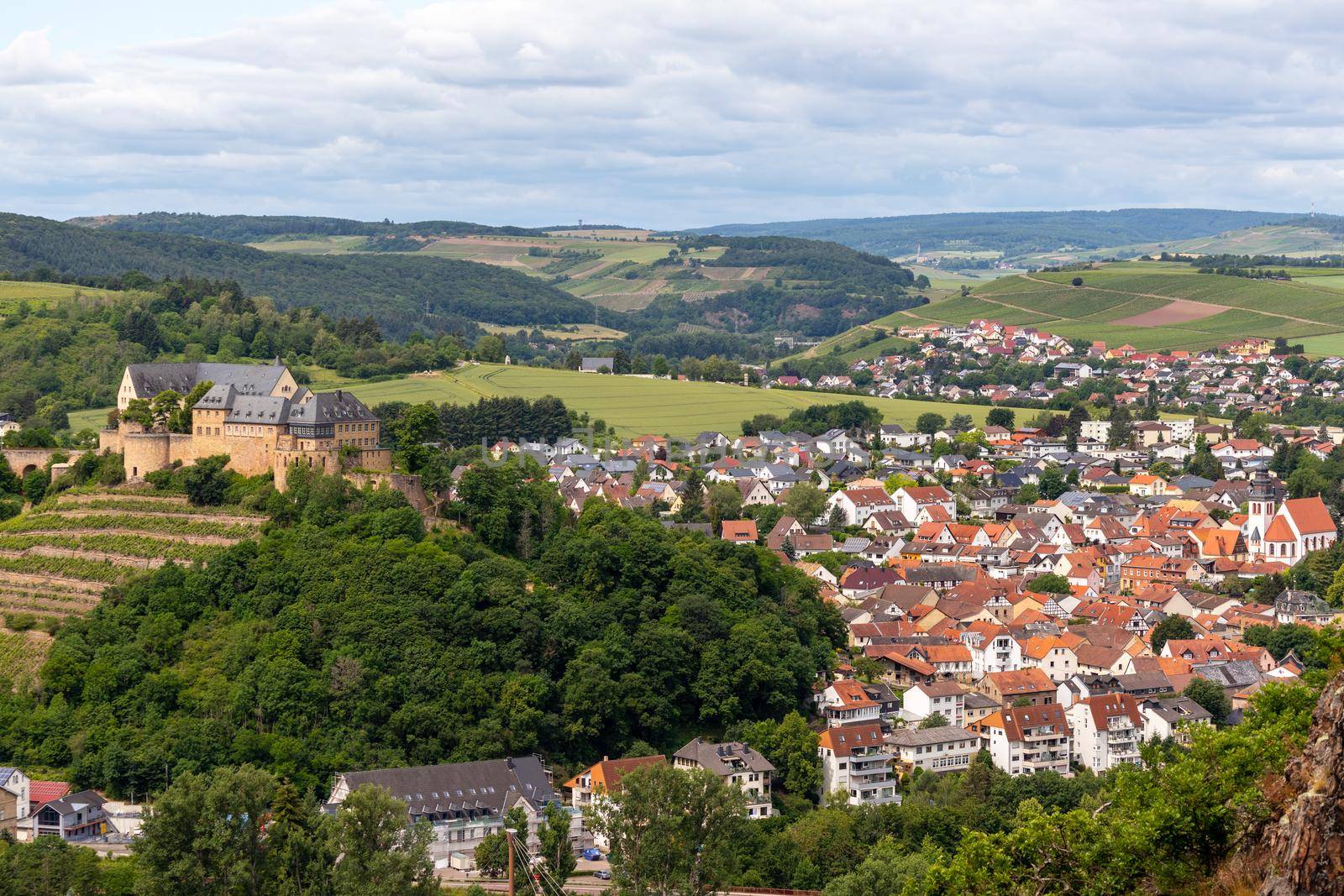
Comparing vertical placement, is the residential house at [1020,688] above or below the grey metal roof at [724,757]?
below

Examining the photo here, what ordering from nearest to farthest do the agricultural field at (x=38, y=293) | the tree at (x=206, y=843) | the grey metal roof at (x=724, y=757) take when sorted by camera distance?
the tree at (x=206, y=843), the grey metal roof at (x=724, y=757), the agricultural field at (x=38, y=293)

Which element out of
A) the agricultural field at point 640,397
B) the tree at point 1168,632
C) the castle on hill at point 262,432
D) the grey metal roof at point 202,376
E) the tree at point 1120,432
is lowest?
the tree at point 1168,632

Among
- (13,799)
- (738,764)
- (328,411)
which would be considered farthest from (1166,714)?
(13,799)

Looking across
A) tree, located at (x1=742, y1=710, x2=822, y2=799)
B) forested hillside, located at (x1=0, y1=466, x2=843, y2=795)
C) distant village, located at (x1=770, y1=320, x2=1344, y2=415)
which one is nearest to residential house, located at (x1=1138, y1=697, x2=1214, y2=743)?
forested hillside, located at (x1=0, y1=466, x2=843, y2=795)

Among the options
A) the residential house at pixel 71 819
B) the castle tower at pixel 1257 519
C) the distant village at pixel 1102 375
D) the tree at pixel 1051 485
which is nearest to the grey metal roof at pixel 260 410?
the residential house at pixel 71 819

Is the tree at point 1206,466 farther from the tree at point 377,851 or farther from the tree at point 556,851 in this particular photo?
the tree at point 377,851

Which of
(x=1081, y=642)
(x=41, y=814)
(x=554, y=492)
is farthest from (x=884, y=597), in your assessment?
(x=41, y=814)

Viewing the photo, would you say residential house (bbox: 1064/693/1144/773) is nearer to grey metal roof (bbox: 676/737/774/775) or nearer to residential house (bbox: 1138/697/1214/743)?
residential house (bbox: 1138/697/1214/743)

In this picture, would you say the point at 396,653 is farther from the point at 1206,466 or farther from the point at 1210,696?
the point at 1206,466
